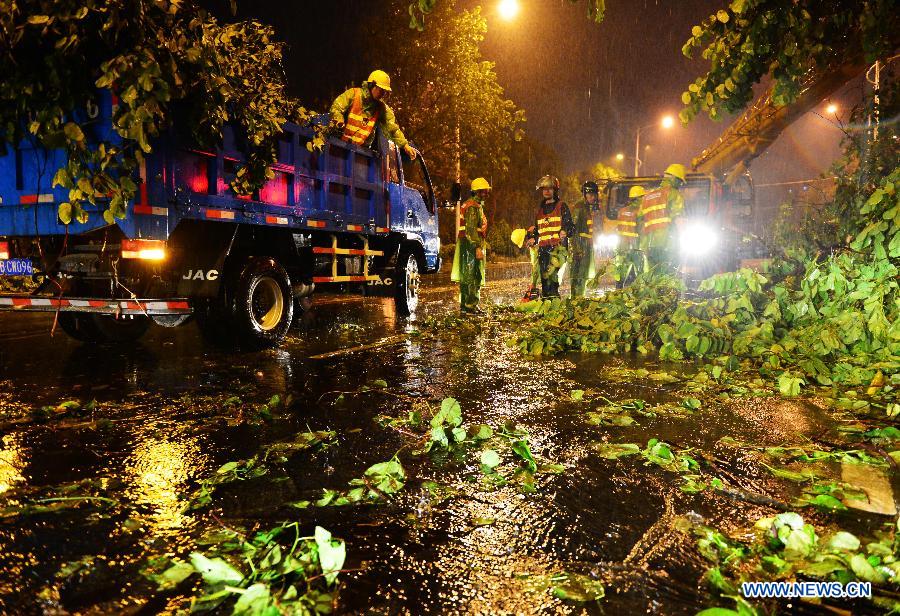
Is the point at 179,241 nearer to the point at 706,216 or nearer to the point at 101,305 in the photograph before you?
the point at 101,305

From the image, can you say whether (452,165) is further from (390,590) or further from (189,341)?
(390,590)

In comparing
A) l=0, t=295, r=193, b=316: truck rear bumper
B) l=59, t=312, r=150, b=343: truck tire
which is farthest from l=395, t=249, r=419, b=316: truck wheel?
l=0, t=295, r=193, b=316: truck rear bumper

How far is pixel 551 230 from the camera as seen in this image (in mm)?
10844

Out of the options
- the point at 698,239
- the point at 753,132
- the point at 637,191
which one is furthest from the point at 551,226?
the point at 753,132

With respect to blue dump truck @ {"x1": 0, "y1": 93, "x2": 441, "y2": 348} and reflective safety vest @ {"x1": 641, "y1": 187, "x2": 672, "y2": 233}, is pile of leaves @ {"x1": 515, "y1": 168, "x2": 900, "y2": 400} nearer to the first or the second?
reflective safety vest @ {"x1": 641, "y1": 187, "x2": 672, "y2": 233}

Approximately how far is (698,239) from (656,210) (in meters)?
2.64

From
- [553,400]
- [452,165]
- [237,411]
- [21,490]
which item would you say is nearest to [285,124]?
[237,411]

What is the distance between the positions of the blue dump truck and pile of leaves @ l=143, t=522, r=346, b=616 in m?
4.01

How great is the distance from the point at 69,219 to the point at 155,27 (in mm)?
1867

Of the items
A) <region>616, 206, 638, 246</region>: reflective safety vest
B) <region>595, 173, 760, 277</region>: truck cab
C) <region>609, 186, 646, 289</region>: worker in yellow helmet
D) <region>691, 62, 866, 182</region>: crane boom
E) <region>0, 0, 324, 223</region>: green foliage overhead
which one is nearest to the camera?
<region>0, 0, 324, 223</region>: green foliage overhead

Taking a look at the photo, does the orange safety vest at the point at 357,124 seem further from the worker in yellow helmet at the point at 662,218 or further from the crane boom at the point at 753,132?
the crane boom at the point at 753,132

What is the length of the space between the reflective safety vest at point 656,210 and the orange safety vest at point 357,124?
517 cm

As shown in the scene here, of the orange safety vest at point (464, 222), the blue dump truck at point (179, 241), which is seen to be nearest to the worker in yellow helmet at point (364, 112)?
the blue dump truck at point (179, 241)

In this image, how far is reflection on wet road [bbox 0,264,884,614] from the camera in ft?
7.03
